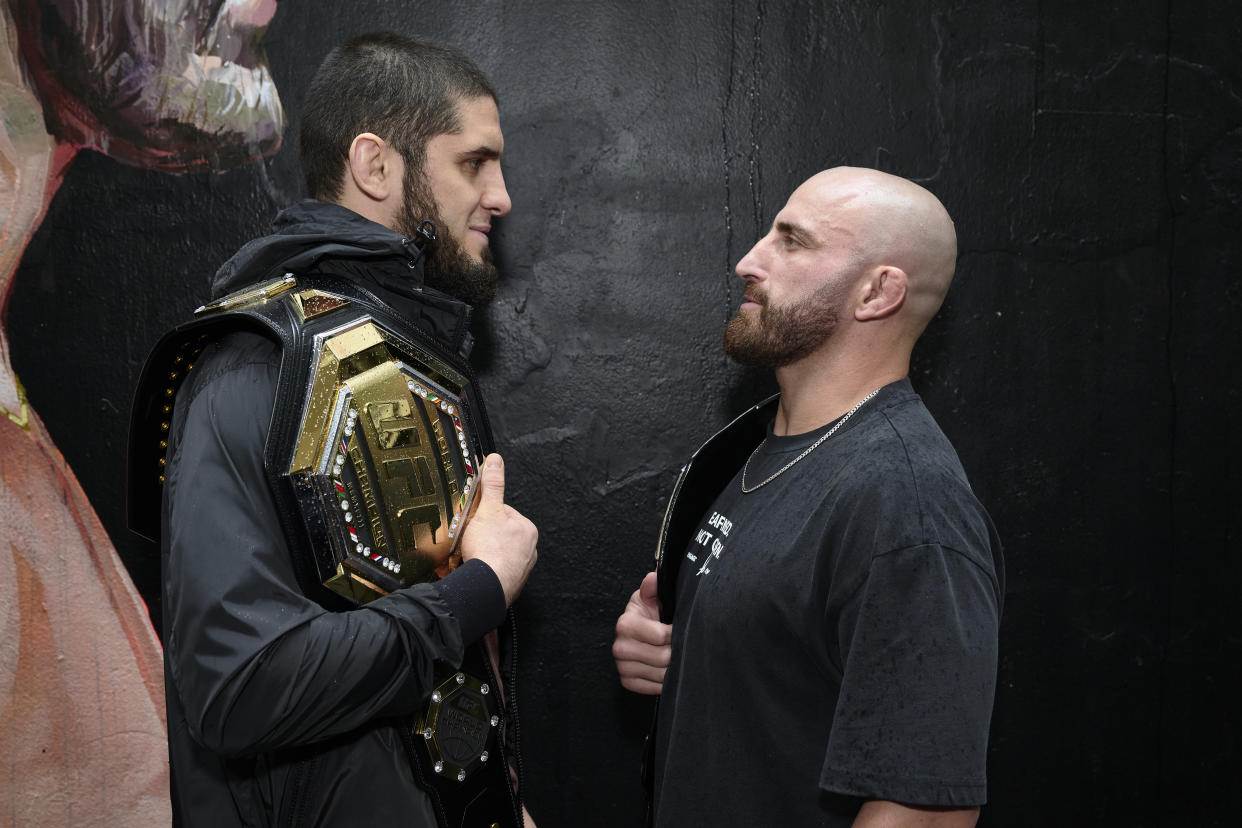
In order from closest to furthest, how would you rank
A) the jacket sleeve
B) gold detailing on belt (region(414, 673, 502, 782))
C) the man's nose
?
the jacket sleeve → gold detailing on belt (region(414, 673, 502, 782)) → the man's nose

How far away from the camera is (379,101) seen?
5.21 feet

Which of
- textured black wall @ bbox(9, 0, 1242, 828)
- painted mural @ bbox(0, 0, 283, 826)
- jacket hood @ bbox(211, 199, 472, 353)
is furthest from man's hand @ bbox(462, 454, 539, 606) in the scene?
painted mural @ bbox(0, 0, 283, 826)

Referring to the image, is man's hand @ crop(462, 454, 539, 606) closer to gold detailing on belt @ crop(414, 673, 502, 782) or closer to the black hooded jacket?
the black hooded jacket

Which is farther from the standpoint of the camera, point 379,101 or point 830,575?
point 379,101

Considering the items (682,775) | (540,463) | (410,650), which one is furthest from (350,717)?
(540,463)

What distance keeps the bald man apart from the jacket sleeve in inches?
17.7

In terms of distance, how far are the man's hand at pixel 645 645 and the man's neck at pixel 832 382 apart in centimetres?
46

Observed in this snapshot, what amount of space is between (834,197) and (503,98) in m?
1.04

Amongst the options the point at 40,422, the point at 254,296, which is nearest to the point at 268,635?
the point at 254,296

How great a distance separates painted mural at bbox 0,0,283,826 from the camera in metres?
2.22

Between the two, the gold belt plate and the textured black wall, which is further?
the textured black wall

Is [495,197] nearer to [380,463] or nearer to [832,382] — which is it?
[380,463]

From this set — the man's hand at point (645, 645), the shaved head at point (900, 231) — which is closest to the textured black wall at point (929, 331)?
the man's hand at point (645, 645)

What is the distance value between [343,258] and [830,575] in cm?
93
